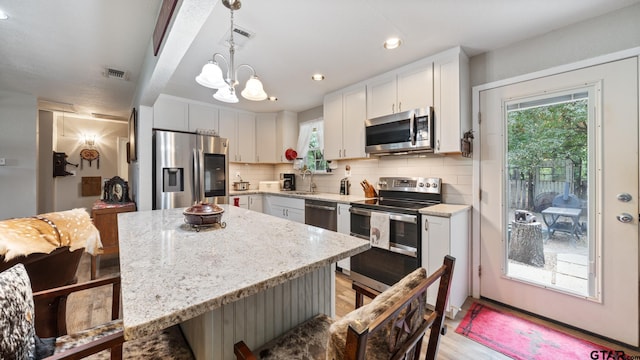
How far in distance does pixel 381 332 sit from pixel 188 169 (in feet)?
11.3

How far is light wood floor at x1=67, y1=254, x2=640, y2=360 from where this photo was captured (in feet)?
5.39

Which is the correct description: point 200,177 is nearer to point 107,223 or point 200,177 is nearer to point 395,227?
→ point 107,223

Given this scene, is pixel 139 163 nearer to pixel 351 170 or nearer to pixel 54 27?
pixel 54 27

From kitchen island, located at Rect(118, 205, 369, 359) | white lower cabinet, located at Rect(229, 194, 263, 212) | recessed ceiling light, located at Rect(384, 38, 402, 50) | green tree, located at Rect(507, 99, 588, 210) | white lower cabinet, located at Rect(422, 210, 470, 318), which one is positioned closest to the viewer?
kitchen island, located at Rect(118, 205, 369, 359)

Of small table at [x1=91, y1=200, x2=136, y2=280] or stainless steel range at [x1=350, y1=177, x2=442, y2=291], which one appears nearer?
stainless steel range at [x1=350, y1=177, x2=442, y2=291]

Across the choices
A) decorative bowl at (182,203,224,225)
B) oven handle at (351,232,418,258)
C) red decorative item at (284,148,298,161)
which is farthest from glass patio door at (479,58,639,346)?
red decorative item at (284,148,298,161)

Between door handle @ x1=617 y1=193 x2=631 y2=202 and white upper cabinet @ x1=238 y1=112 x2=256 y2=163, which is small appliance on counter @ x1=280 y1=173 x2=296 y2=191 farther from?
door handle @ x1=617 y1=193 x2=631 y2=202


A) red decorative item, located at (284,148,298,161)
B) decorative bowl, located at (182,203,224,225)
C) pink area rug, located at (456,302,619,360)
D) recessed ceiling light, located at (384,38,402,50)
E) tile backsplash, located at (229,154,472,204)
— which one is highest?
recessed ceiling light, located at (384,38,402,50)

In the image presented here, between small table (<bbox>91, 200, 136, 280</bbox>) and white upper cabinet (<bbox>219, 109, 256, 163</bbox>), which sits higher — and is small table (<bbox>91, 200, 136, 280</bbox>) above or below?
below

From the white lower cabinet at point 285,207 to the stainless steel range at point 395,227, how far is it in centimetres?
94

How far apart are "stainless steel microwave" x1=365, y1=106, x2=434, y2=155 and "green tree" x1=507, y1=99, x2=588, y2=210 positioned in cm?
69

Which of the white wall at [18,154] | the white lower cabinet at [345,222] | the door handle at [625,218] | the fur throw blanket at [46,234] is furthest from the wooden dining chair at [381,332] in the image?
the white wall at [18,154]

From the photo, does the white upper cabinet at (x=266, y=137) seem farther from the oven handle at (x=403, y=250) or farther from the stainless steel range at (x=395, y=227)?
the oven handle at (x=403, y=250)

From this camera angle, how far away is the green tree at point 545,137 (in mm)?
1886
